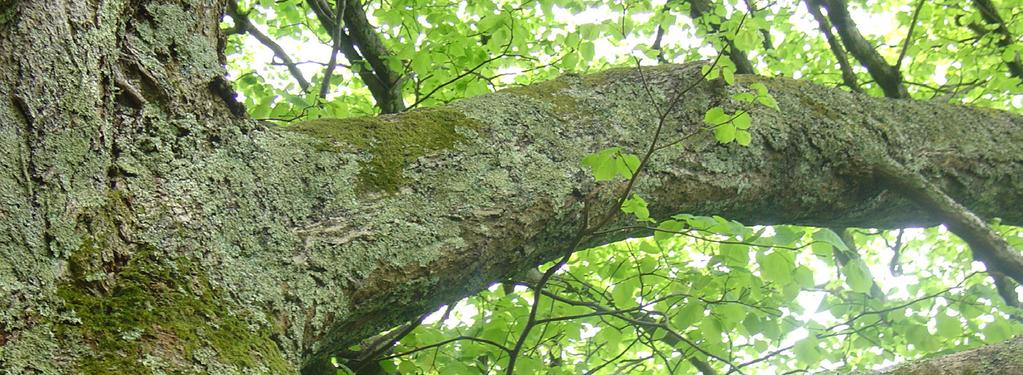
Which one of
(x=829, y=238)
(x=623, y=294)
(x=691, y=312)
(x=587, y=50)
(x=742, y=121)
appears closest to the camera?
(x=742, y=121)

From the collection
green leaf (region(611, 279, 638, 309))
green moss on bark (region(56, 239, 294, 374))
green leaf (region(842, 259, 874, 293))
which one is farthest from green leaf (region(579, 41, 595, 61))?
green moss on bark (region(56, 239, 294, 374))

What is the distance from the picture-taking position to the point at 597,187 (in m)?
1.99

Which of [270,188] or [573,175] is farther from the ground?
[573,175]

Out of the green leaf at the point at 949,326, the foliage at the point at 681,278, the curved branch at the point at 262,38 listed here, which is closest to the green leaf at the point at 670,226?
the foliage at the point at 681,278

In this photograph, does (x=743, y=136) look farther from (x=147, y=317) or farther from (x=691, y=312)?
(x=147, y=317)

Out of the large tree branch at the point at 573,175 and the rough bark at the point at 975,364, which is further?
the rough bark at the point at 975,364

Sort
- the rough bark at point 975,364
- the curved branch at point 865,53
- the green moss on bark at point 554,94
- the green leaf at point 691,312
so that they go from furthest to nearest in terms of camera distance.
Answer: the curved branch at point 865,53 → the green leaf at point 691,312 → the green moss on bark at point 554,94 → the rough bark at point 975,364

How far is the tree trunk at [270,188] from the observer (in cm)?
117

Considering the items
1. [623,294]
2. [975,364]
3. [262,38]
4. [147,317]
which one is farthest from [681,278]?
[262,38]

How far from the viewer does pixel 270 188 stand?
155 cm

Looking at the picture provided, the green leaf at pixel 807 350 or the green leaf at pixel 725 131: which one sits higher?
the green leaf at pixel 725 131

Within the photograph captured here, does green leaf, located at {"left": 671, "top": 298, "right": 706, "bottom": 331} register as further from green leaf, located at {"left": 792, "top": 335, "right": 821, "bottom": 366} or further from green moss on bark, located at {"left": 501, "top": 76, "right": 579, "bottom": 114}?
green moss on bark, located at {"left": 501, "top": 76, "right": 579, "bottom": 114}

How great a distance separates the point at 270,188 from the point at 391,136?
391 millimetres

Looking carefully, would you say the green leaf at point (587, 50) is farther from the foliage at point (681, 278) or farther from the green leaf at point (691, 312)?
the green leaf at point (691, 312)
